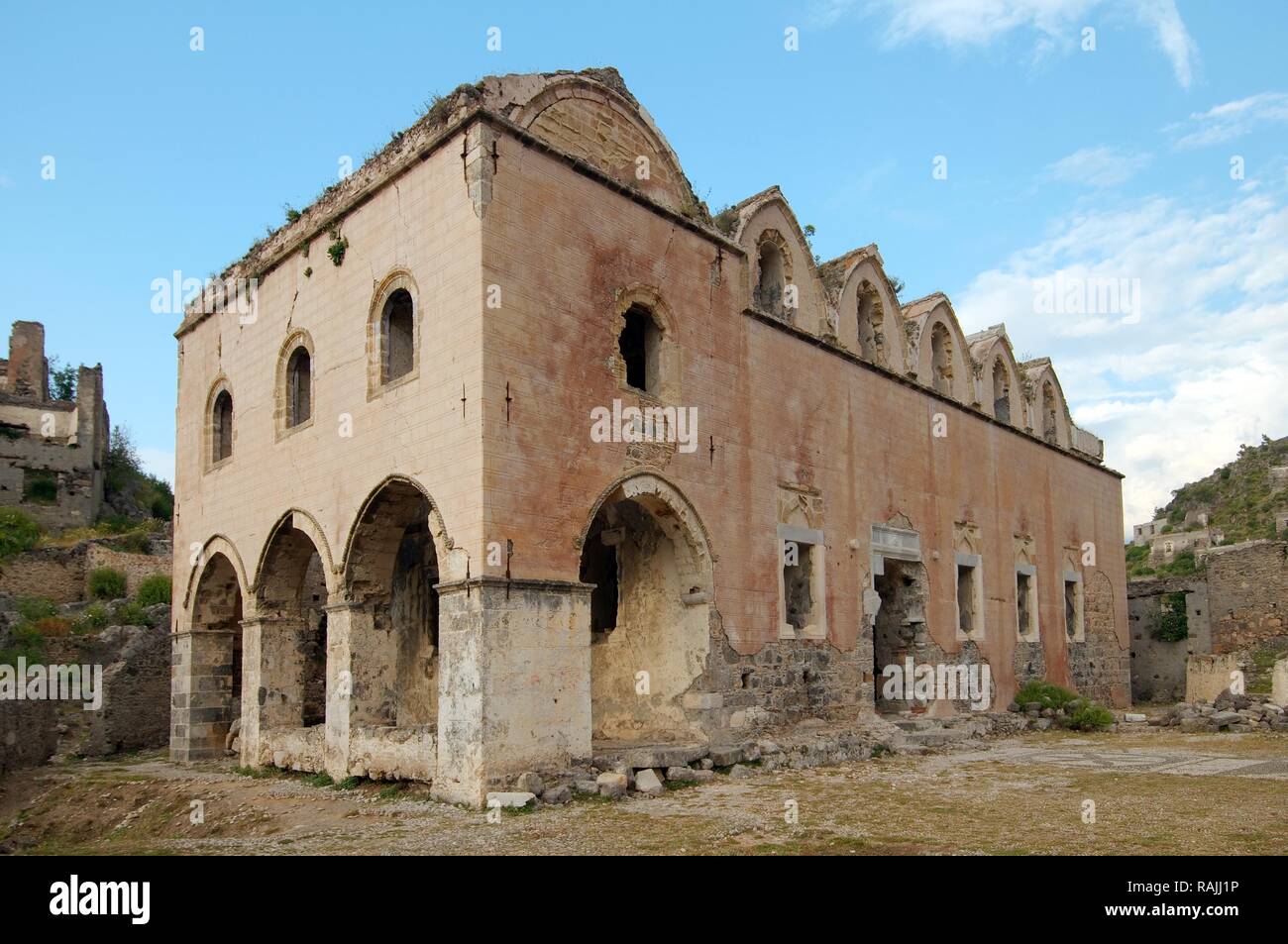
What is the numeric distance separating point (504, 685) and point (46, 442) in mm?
32581

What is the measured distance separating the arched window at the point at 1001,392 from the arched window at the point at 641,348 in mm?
10965

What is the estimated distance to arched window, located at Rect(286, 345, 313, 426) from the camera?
14.2 m

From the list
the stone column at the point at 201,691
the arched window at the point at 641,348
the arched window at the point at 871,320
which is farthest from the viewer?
the arched window at the point at 871,320

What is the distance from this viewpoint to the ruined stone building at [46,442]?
34812 millimetres

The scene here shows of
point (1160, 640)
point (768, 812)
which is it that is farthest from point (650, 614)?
point (1160, 640)

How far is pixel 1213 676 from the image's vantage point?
21.7 m

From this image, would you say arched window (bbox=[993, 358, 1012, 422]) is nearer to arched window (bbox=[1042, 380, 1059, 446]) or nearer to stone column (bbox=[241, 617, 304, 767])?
arched window (bbox=[1042, 380, 1059, 446])

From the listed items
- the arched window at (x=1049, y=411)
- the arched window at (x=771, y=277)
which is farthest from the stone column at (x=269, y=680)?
the arched window at (x=1049, y=411)

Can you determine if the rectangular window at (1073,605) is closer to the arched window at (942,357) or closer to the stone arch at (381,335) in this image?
the arched window at (942,357)

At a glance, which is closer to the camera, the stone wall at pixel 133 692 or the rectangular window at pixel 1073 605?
the stone wall at pixel 133 692

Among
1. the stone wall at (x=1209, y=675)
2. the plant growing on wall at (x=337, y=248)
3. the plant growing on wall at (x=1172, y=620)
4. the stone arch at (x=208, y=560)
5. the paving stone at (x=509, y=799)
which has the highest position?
the plant growing on wall at (x=337, y=248)

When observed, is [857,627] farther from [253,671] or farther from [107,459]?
[107,459]

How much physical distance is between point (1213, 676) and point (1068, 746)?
27.6 feet

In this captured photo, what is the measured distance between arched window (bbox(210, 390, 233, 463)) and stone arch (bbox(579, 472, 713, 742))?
6.36 m
